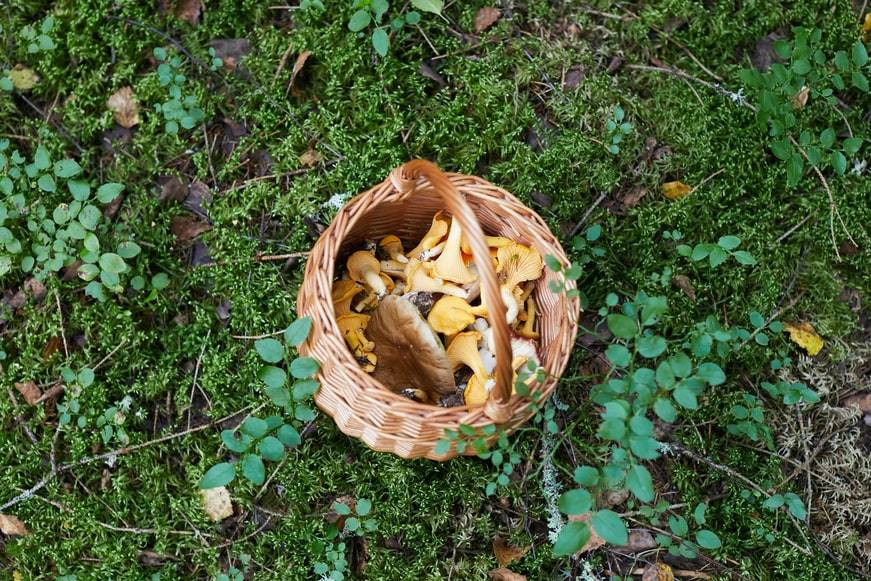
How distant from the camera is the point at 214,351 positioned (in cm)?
318

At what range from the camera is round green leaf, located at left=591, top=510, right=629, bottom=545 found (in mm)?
2344

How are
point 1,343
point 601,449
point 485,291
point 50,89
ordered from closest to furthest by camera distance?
point 485,291
point 601,449
point 1,343
point 50,89

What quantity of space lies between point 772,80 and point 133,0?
2.82 m

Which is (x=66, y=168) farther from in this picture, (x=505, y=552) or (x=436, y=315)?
(x=505, y=552)

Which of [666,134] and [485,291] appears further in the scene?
[666,134]

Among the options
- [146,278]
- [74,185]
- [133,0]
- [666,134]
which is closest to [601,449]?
[666,134]

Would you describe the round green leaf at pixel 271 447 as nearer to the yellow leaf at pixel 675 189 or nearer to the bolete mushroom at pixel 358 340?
the bolete mushroom at pixel 358 340

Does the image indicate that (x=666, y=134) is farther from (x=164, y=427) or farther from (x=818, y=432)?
(x=164, y=427)

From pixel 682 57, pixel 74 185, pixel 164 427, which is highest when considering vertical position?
pixel 682 57

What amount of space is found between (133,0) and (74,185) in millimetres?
928

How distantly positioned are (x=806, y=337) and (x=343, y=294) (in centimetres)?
207

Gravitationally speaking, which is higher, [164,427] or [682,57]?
[682,57]

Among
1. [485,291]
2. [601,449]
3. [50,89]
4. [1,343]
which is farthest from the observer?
[50,89]

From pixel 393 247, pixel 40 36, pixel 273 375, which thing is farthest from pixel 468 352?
pixel 40 36
